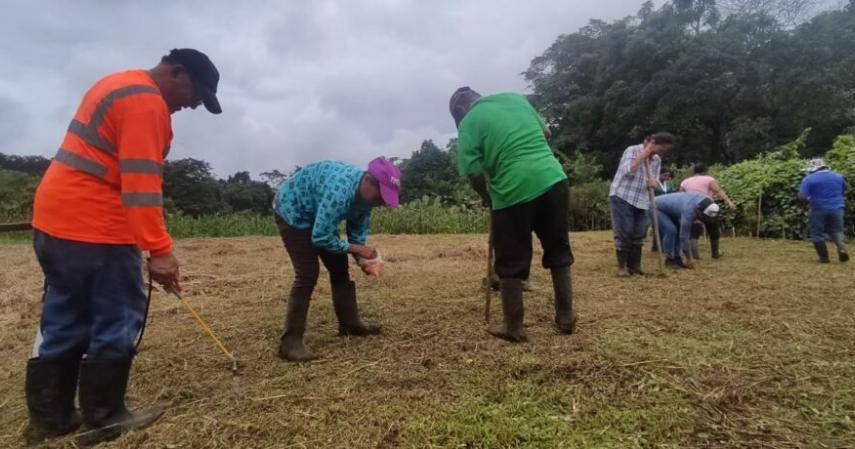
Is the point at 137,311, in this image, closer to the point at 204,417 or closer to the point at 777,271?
the point at 204,417

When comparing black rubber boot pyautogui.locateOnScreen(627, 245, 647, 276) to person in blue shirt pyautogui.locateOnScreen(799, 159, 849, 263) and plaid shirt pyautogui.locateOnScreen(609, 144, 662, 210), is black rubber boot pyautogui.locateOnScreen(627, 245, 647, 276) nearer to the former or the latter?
plaid shirt pyautogui.locateOnScreen(609, 144, 662, 210)

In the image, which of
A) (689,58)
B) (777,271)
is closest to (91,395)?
(777,271)

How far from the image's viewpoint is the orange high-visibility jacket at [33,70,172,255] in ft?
7.07

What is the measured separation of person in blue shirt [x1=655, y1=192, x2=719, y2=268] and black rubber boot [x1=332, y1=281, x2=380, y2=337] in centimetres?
466

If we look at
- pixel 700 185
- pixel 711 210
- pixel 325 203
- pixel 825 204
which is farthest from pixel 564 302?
pixel 825 204

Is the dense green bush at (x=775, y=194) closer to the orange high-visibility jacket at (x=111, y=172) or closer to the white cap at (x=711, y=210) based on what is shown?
the white cap at (x=711, y=210)

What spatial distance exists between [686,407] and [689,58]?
2703cm

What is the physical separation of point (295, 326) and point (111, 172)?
139cm

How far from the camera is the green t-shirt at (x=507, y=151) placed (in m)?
3.17

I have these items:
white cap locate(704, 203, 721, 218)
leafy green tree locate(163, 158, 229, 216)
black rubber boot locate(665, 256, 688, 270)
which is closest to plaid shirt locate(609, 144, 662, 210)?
black rubber boot locate(665, 256, 688, 270)

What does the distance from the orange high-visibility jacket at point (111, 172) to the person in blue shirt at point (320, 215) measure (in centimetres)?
92

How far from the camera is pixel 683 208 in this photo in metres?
6.76

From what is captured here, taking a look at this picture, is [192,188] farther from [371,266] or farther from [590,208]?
[371,266]

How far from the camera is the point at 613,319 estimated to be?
3.69 metres
